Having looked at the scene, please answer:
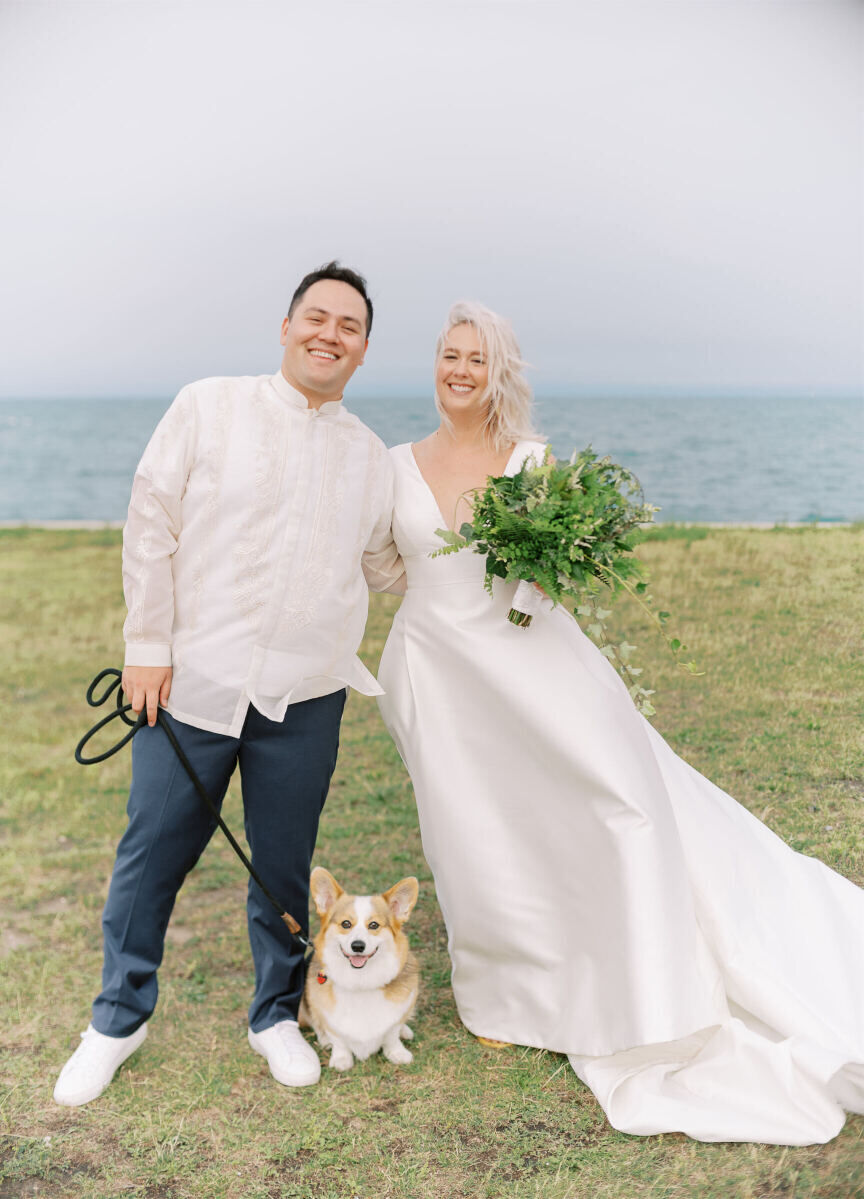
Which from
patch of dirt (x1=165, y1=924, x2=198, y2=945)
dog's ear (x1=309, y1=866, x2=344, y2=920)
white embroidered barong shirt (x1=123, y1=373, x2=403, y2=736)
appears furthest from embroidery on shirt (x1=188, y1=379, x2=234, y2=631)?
patch of dirt (x1=165, y1=924, x2=198, y2=945)

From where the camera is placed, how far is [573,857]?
300cm

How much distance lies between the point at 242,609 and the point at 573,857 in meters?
1.21

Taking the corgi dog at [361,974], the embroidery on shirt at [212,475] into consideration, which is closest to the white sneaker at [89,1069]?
the corgi dog at [361,974]

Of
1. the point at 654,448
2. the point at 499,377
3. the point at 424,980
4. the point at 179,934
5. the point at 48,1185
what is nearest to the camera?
the point at 48,1185

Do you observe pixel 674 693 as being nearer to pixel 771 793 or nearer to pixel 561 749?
pixel 771 793

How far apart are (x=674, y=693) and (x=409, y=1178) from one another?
110 inches

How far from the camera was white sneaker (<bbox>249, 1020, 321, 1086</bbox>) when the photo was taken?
3.03m

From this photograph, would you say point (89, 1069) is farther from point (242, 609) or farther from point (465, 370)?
point (465, 370)

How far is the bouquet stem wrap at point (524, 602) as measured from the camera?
116 inches

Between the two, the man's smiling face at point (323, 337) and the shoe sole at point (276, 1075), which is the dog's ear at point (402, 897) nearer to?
the shoe sole at point (276, 1075)

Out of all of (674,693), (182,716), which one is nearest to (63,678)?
(674,693)

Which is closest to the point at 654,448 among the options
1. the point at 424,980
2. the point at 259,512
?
the point at 424,980

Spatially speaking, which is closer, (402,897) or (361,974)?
(361,974)

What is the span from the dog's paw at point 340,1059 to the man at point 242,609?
81 mm
